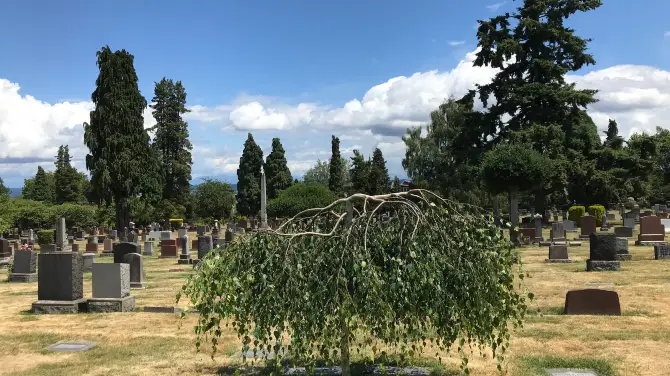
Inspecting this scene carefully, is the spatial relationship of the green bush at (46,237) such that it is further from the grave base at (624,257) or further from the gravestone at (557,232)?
the grave base at (624,257)

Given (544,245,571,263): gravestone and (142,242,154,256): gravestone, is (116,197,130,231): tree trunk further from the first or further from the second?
(544,245,571,263): gravestone

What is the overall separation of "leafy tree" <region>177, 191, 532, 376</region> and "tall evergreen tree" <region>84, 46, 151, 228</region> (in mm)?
41304

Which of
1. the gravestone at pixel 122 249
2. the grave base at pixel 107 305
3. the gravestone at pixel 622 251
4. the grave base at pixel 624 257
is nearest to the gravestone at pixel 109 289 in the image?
the grave base at pixel 107 305

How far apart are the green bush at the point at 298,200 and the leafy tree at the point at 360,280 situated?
132ft

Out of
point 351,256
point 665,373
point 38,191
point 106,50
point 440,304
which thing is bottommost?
point 665,373

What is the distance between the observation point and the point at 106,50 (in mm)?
44469

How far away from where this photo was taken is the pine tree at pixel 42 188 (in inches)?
3465

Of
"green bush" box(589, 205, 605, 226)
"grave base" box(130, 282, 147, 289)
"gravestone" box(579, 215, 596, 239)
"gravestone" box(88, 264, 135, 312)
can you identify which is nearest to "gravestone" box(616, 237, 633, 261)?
"gravestone" box(579, 215, 596, 239)

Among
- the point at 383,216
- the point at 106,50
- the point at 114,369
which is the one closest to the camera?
the point at 383,216

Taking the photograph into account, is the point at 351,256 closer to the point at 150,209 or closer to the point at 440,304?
the point at 440,304

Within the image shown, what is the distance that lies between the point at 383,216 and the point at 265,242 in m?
1.65

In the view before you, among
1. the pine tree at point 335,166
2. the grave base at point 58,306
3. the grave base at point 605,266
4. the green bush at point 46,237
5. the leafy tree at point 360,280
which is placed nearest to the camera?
the leafy tree at point 360,280

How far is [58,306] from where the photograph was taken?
12219 millimetres

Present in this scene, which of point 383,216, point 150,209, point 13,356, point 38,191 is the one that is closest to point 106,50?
point 150,209
